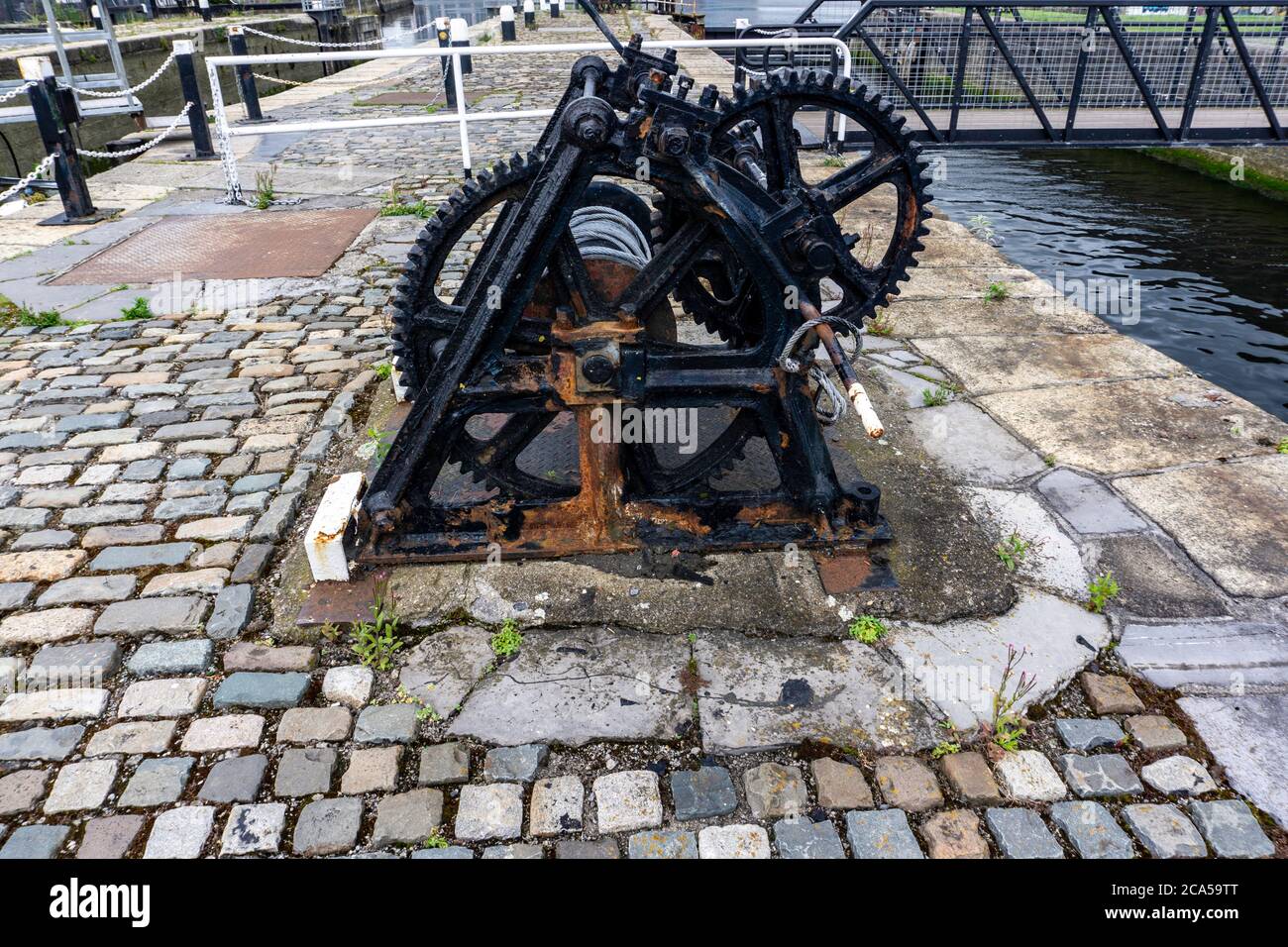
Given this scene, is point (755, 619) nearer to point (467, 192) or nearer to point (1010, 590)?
point (1010, 590)

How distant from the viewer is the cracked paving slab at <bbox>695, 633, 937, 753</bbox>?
2.95 m

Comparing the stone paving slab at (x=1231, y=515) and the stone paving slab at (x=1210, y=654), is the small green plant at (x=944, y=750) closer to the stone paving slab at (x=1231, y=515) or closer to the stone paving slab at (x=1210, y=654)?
the stone paving slab at (x=1210, y=654)

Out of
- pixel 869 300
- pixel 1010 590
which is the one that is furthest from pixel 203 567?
pixel 1010 590

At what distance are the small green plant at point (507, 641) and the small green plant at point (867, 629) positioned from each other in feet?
4.17

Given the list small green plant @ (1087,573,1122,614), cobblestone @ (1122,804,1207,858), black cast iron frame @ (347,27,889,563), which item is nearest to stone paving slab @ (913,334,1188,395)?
small green plant @ (1087,573,1122,614)

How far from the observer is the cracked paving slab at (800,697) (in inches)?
116

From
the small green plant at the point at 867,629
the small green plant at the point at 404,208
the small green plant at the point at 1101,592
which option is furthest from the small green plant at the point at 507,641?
the small green plant at the point at 404,208

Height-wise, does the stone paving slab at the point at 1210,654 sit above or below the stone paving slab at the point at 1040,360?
below

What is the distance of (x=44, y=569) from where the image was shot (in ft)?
12.6

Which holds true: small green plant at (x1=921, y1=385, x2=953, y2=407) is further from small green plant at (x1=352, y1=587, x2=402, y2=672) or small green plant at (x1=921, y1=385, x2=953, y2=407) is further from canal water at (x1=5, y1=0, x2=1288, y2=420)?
canal water at (x1=5, y1=0, x2=1288, y2=420)

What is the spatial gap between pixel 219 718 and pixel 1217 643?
362cm

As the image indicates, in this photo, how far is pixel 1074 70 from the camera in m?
9.14

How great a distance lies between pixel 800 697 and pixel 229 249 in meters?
6.98

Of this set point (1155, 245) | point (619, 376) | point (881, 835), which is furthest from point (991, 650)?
point (1155, 245)
